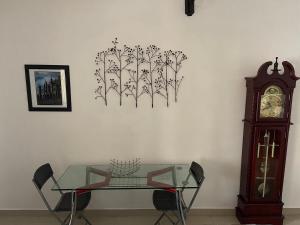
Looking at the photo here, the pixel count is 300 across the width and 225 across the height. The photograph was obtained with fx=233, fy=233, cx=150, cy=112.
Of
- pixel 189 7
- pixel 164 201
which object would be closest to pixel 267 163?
pixel 164 201

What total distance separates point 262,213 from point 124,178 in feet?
5.04

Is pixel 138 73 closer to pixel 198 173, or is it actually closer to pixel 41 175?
pixel 198 173

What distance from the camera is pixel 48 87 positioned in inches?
95.4

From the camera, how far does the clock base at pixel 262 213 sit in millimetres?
2469

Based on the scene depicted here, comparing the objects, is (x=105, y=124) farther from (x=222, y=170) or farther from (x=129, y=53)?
(x=222, y=170)

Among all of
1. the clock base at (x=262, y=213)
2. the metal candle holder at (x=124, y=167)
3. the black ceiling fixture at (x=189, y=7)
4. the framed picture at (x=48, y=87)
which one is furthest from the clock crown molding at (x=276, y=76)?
the framed picture at (x=48, y=87)

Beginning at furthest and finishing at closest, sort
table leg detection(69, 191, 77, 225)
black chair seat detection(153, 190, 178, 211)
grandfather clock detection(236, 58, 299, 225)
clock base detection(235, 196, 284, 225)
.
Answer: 1. clock base detection(235, 196, 284, 225)
2. grandfather clock detection(236, 58, 299, 225)
3. black chair seat detection(153, 190, 178, 211)
4. table leg detection(69, 191, 77, 225)

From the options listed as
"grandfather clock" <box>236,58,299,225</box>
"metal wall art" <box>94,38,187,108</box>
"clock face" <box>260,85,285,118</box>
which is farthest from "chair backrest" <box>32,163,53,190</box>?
"clock face" <box>260,85,285,118</box>

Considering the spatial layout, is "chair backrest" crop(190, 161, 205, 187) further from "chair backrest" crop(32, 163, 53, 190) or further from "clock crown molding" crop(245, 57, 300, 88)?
"chair backrest" crop(32, 163, 53, 190)

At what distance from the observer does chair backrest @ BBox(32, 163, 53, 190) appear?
2032 mm

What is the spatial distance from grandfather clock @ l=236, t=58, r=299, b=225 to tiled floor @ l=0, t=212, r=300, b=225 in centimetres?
22

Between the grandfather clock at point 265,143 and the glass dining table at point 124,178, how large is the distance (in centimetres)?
68

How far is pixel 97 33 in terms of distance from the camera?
2363 millimetres

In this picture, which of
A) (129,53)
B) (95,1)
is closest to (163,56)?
(129,53)
